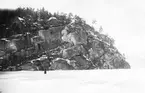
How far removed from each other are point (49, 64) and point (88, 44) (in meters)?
13.1

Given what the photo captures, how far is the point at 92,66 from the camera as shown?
48.2 m

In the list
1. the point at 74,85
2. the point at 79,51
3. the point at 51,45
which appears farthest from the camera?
the point at 51,45

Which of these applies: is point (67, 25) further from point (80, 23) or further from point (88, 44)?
point (88, 44)

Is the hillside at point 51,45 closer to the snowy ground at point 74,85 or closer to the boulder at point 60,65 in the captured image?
the boulder at point 60,65

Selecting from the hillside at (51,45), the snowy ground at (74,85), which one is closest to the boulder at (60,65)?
the hillside at (51,45)

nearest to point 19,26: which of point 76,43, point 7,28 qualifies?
point 7,28

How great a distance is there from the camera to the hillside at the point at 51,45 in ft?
152

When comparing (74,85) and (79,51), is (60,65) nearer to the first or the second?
(79,51)

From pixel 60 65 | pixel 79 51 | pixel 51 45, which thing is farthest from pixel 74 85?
pixel 51 45

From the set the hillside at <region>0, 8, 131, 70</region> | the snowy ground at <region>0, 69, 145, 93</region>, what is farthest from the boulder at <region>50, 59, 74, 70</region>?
the snowy ground at <region>0, 69, 145, 93</region>

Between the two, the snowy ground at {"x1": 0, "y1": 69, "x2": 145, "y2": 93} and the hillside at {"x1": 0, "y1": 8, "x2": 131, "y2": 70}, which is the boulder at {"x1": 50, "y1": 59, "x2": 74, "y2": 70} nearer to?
the hillside at {"x1": 0, "y1": 8, "x2": 131, "y2": 70}

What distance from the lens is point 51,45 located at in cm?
5009

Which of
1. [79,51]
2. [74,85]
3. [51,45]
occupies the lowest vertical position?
[74,85]

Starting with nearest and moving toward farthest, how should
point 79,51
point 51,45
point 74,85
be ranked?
point 74,85 → point 79,51 → point 51,45
